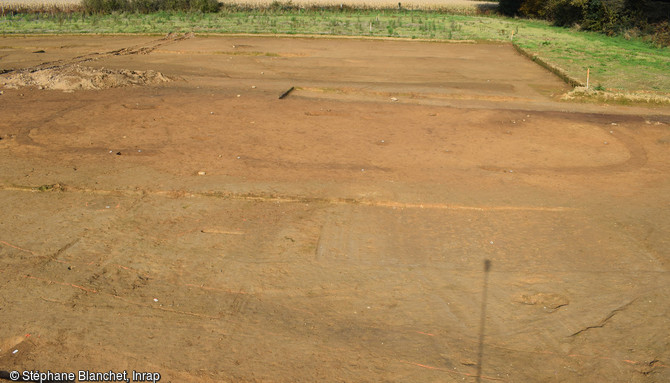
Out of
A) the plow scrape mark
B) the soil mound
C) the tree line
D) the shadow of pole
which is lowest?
the shadow of pole

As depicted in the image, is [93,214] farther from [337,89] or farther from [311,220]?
[337,89]

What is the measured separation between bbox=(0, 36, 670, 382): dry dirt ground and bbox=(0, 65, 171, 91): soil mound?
1173mm

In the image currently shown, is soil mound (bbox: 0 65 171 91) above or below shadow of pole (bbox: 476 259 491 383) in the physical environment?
above

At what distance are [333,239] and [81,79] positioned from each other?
11270 mm

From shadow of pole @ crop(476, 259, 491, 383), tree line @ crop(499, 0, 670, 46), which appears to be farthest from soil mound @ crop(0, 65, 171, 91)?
tree line @ crop(499, 0, 670, 46)

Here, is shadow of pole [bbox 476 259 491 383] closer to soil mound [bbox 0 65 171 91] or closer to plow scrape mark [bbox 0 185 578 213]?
plow scrape mark [bbox 0 185 578 213]

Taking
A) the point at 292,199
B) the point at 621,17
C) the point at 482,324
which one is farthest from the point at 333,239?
the point at 621,17

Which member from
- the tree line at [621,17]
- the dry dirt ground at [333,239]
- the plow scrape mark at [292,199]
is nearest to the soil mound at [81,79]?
the dry dirt ground at [333,239]

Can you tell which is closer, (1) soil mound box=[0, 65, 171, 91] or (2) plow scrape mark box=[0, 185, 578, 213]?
(2) plow scrape mark box=[0, 185, 578, 213]

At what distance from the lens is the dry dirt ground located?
496cm

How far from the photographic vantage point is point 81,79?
50.3 ft

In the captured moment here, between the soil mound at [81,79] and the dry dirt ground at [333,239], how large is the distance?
117cm

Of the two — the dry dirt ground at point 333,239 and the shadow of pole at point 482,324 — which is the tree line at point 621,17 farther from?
the shadow of pole at point 482,324

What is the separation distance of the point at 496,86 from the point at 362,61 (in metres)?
5.91
